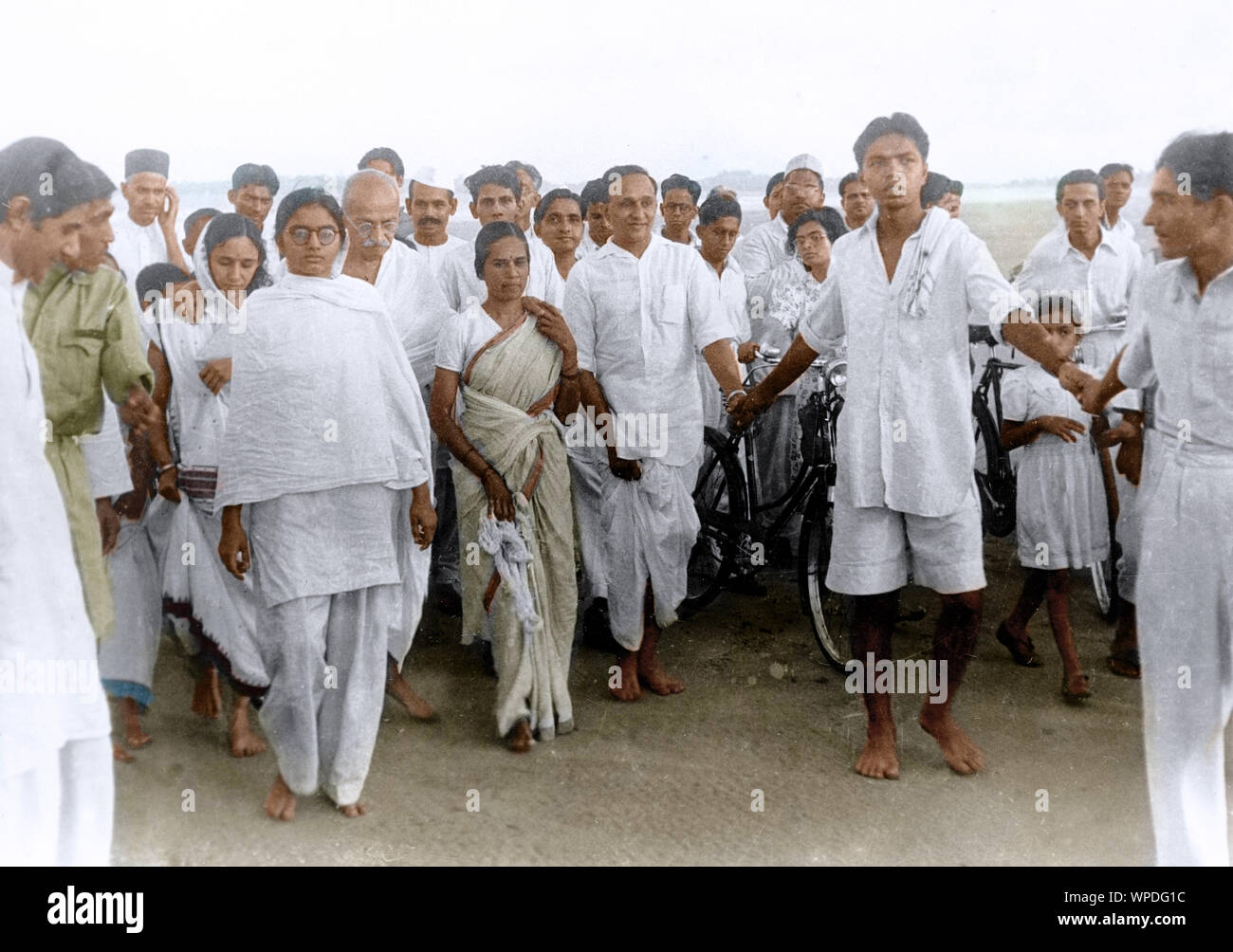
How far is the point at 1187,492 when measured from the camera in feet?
12.4

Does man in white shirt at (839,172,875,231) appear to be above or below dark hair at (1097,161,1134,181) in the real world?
below

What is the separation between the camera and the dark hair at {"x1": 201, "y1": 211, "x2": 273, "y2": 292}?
3.84 meters

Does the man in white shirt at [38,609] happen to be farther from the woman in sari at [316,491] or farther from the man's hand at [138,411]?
the woman in sari at [316,491]

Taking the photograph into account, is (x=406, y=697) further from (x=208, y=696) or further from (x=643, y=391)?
(x=643, y=391)

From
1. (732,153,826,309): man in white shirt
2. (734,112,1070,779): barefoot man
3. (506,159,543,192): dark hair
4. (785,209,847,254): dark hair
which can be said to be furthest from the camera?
(732,153,826,309): man in white shirt

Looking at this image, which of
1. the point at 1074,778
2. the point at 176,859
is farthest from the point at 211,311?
the point at 1074,778

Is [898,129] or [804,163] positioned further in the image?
[804,163]

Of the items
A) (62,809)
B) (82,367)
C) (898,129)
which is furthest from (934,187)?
(62,809)

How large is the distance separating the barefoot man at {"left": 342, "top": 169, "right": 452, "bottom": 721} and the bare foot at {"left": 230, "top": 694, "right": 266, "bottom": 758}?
1.46ft

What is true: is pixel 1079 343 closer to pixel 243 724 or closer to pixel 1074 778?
pixel 1074 778

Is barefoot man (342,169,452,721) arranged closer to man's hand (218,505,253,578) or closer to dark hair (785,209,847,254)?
man's hand (218,505,253,578)

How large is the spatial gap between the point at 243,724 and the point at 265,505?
2.33 feet

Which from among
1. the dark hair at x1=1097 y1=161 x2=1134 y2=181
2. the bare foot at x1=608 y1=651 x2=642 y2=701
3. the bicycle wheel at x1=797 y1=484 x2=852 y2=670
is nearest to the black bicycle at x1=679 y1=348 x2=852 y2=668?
the bicycle wheel at x1=797 y1=484 x2=852 y2=670

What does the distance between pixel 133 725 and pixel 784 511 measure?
2.47m
